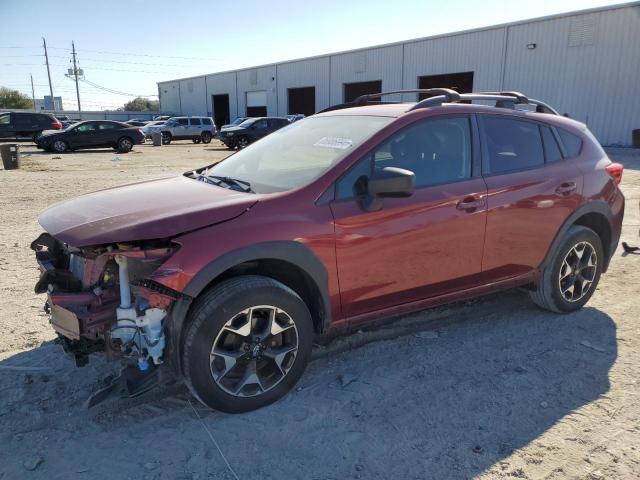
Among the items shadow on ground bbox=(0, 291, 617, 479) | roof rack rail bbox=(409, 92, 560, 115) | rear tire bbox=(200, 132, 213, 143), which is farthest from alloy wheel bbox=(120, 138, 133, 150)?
roof rack rail bbox=(409, 92, 560, 115)

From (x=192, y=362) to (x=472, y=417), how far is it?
165cm

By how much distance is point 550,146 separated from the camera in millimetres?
4117

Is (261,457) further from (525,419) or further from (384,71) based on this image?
(384,71)

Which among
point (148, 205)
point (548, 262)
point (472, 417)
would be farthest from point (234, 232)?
point (548, 262)

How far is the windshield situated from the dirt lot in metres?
1.34

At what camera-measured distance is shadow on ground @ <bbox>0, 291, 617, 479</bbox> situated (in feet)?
8.36

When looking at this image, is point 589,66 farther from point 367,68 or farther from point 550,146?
point 550,146

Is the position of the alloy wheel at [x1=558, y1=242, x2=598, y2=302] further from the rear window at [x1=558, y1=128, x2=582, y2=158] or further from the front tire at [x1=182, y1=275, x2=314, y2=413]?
the front tire at [x1=182, y1=275, x2=314, y2=413]

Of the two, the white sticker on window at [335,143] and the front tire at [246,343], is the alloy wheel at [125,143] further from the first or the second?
the front tire at [246,343]

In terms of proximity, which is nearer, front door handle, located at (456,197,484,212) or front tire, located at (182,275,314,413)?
front tire, located at (182,275,314,413)

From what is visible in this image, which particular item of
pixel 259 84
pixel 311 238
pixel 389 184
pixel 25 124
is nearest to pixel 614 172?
pixel 389 184

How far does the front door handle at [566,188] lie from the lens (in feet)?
13.1

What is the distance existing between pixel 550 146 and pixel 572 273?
1.12 meters

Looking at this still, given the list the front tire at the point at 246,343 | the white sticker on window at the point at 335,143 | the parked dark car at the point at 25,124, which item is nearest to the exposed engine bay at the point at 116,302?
the front tire at the point at 246,343
